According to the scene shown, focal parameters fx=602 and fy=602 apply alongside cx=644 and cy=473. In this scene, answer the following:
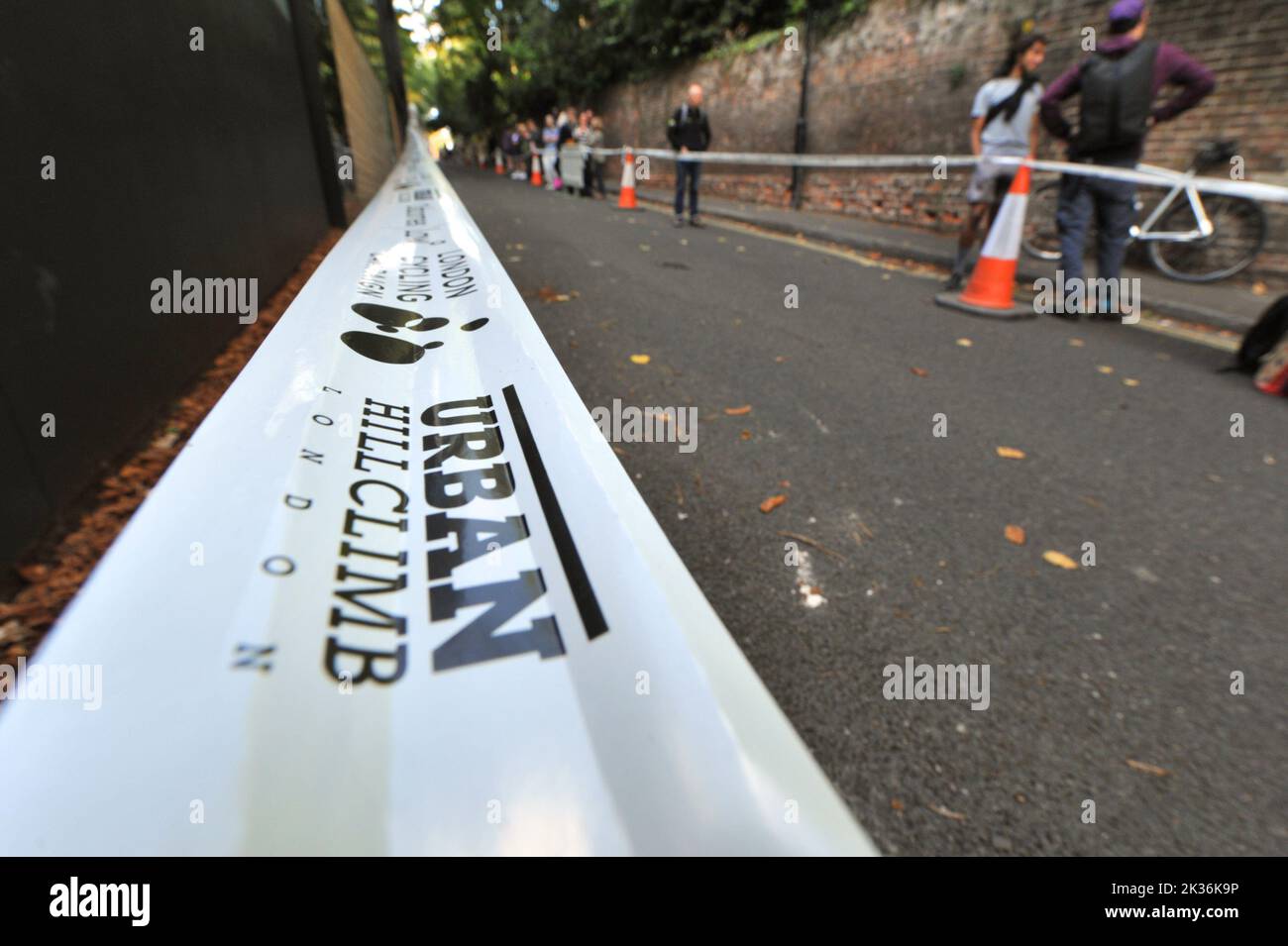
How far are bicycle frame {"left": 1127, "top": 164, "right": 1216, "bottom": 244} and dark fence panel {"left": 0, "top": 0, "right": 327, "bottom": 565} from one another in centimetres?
764

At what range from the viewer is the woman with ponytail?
5258mm

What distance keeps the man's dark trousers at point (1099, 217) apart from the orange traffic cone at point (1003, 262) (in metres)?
0.36

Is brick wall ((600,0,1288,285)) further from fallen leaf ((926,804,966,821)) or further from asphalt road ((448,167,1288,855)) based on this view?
fallen leaf ((926,804,966,821))

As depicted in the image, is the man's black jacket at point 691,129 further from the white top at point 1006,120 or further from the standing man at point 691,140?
the white top at point 1006,120

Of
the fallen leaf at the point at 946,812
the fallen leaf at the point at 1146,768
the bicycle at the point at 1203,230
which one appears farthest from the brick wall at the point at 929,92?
the fallen leaf at the point at 946,812

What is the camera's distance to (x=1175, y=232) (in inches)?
252

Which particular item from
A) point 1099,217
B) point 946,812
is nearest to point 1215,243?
point 1099,217

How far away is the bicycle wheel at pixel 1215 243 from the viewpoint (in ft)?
19.2

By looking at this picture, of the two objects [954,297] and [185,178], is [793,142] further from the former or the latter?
[185,178]

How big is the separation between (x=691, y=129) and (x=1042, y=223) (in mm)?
5526

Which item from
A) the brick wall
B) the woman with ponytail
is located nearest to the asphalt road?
the woman with ponytail

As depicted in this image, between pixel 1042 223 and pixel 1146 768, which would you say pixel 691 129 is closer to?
pixel 1042 223
